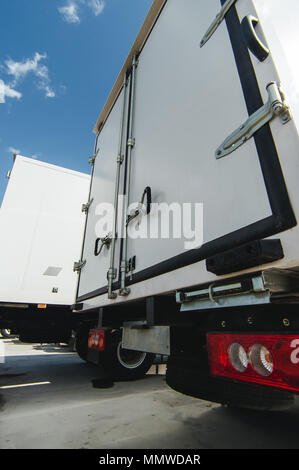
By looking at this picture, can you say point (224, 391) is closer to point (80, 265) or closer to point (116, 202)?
point (116, 202)

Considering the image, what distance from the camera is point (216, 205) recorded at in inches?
47.6

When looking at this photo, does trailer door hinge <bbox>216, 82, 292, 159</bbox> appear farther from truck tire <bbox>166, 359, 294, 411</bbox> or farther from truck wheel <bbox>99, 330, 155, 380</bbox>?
truck wheel <bbox>99, 330, 155, 380</bbox>

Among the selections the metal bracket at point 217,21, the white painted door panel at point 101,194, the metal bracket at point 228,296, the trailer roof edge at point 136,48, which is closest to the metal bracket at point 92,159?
the white painted door panel at point 101,194

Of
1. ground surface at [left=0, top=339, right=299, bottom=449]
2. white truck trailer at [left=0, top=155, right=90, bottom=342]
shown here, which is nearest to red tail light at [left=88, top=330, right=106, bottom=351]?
ground surface at [left=0, top=339, right=299, bottom=449]

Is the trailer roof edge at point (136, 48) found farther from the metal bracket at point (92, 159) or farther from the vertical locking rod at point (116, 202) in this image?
the metal bracket at point (92, 159)

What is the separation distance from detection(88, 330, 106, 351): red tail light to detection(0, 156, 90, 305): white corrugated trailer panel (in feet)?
5.13

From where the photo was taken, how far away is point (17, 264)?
3627 mm

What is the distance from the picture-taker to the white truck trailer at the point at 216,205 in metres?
0.95

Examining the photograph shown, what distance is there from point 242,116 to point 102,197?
1.93 m

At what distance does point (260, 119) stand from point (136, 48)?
2.08 metres

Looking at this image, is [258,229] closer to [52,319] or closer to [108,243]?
[108,243]

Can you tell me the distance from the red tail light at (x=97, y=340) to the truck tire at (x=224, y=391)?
0.97 metres

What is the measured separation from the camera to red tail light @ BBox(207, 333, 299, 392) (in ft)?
2.87
